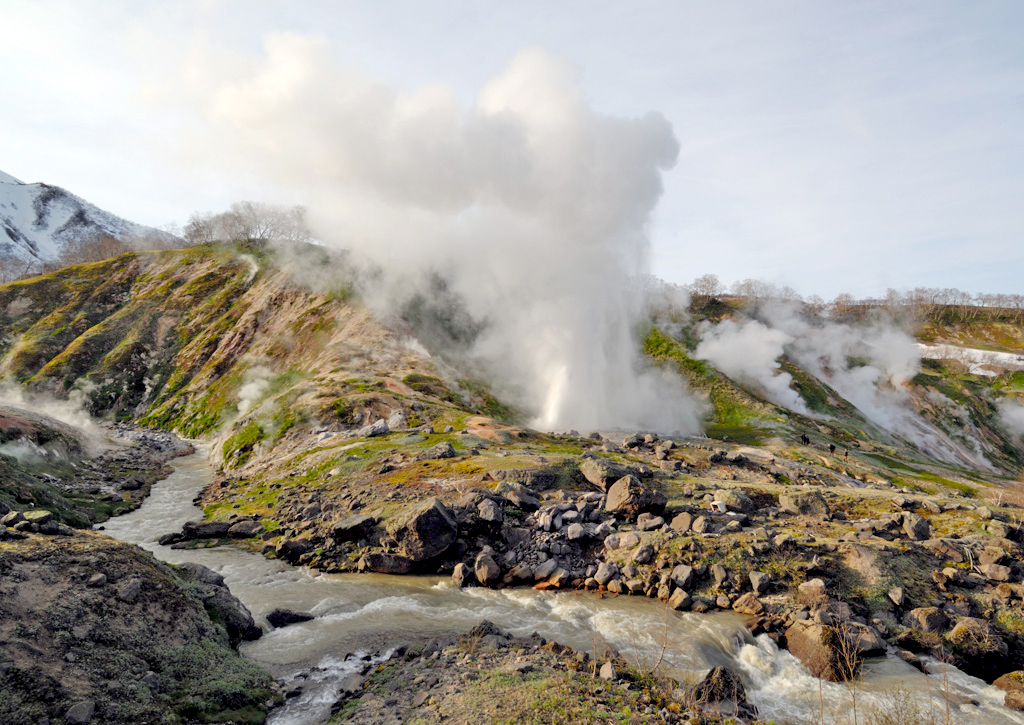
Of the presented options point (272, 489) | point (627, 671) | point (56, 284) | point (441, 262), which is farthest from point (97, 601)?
point (56, 284)

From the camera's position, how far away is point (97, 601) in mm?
12938

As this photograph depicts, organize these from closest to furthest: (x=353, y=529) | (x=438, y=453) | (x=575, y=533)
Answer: (x=575, y=533) < (x=353, y=529) < (x=438, y=453)

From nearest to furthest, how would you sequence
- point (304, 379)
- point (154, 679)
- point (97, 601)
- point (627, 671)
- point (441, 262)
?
point (154, 679)
point (97, 601)
point (627, 671)
point (304, 379)
point (441, 262)

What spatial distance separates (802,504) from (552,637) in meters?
20.0

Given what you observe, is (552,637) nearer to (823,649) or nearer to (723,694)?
(723,694)

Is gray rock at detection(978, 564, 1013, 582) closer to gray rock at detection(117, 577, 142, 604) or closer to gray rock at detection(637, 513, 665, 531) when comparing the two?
gray rock at detection(637, 513, 665, 531)

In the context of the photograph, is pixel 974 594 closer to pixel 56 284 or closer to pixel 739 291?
pixel 56 284

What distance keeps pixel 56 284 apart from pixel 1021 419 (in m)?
227

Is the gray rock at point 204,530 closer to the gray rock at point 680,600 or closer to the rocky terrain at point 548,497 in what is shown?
the rocky terrain at point 548,497

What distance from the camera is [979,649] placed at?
56.6ft

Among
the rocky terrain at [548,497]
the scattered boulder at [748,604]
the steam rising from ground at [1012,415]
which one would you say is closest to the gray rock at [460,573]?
the rocky terrain at [548,497]

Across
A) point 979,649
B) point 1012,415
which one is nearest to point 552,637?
point 979,649

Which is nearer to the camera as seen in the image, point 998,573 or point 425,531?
point 998,573

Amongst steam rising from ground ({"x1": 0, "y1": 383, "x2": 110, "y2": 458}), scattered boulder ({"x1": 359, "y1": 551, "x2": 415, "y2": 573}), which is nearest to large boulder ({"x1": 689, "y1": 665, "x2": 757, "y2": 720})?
scattered boulder ({"x1": 359, "y1": 551, "x2": 415, "y2": 573})
